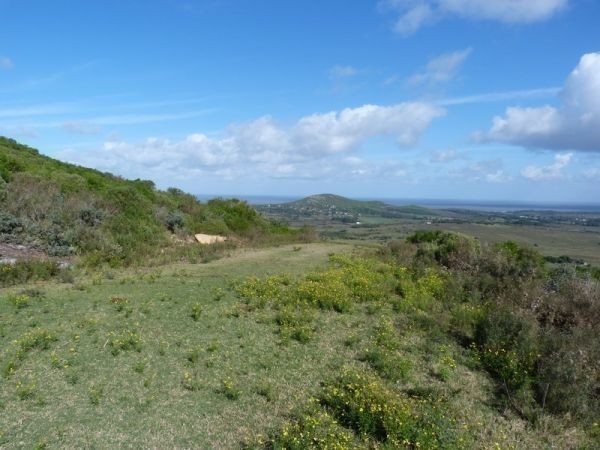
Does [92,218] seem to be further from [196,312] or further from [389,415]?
[389,415]

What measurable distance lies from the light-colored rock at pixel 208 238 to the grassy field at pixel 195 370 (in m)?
11.2

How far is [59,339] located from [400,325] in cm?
697

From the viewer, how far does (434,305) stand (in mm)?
12086

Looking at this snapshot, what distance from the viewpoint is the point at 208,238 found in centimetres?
2375

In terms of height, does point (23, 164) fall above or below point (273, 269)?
above

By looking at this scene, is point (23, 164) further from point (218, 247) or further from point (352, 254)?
point (352, 254)

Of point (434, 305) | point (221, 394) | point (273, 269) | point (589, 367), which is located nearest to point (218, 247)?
point (273, 269)

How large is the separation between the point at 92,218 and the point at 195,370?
14.0 metres

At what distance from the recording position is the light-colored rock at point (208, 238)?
914 inches

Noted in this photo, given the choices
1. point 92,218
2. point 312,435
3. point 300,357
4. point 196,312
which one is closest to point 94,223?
point 92,218

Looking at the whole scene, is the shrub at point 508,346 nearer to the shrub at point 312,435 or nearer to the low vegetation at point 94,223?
the shrub at point 312,435

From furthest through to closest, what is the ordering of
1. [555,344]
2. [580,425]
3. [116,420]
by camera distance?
[555,344], [580,425], [116,420]

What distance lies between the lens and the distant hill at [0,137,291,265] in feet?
55.5

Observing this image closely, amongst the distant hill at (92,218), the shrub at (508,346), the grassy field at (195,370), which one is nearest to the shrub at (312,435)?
the grassy field at (195,370)
